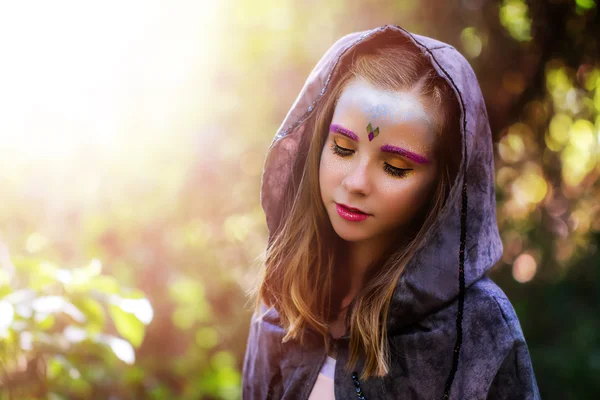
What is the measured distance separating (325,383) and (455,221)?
1.88ft

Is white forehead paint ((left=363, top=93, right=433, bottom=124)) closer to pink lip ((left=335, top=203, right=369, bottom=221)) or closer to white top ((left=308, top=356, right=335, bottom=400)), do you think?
pink lip ((left=335, top=203, right=369, bottom=221))

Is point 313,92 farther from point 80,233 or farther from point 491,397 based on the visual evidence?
point 80,233

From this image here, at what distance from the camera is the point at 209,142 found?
10.1 ft

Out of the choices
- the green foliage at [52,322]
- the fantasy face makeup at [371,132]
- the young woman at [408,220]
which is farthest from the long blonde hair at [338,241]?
the green foliage at [52,322]

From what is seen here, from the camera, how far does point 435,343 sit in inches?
55.1

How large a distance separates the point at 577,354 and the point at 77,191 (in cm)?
259

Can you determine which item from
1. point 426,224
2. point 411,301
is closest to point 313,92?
point 426,224

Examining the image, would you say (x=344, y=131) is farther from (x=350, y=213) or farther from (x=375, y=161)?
(x=350, y=213)

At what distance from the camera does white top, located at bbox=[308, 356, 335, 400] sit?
1.56 meters

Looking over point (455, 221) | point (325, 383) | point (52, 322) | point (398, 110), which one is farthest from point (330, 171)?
point (52, 322)

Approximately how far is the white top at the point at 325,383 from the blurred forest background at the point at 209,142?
3.38 feet

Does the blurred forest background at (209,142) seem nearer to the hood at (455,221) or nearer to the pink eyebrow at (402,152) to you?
the hood at (455,221)

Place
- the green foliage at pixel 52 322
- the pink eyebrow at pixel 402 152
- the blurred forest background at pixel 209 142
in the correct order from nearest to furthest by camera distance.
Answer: the pink eyebrow at pixel 402 152, the green foliage at pixel 52 322, the blurred forest background at pixel 209 142

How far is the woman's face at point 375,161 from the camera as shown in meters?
1.33
